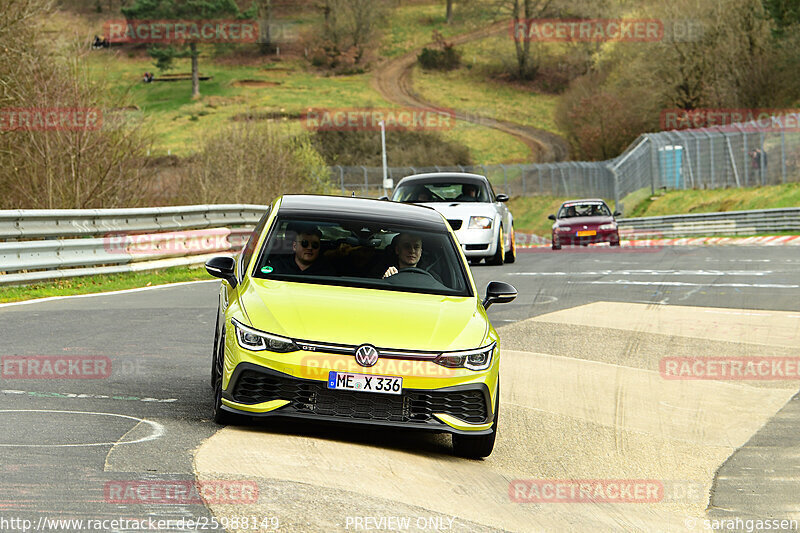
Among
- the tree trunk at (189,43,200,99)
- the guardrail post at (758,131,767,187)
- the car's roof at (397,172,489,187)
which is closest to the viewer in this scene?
the car's roof at (397,172,489,187)

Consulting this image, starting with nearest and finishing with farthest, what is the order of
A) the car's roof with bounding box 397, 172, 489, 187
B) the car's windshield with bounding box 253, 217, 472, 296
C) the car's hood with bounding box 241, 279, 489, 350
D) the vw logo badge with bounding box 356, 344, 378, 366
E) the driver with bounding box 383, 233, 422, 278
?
the vw logo badge with bounding box 356, 344, 378, 366
the car's hood with bounding box 241, 279, 489, 350
the car's windshield with bounding box 253, 217, 472, 296
the driver with bounding box 383, 233, 422, 278
the car's roof with bounding box 397, 172, 489, 187

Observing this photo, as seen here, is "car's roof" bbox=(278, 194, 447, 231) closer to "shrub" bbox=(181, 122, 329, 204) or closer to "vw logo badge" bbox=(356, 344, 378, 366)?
"vw logo badge" bbox=(356, 344, 378, 366)

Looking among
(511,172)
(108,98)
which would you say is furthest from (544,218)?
(108,98)

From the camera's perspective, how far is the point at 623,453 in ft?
26.1

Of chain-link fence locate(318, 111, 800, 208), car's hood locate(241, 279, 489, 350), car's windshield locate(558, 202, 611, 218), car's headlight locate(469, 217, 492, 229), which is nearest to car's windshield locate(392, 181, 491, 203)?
car's headlight locate(469, 217, 492, 229)

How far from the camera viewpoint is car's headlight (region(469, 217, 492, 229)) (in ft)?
66.5

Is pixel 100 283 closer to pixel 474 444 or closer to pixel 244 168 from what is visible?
pixel 474 444

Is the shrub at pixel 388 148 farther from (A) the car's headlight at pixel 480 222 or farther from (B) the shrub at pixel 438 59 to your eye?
(A) the car's headlight at pixel 480 222

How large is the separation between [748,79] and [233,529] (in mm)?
59747

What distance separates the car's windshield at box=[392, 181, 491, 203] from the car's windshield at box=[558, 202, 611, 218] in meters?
11.4

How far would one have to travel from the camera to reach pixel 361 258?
8.16m

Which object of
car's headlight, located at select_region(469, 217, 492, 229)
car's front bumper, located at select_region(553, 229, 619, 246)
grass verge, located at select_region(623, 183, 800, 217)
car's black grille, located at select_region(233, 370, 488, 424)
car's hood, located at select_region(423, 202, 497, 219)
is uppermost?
car's black grille, located at select_region(233, 370, 488, 424)

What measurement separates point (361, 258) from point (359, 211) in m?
0.41

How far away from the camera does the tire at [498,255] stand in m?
21.1
